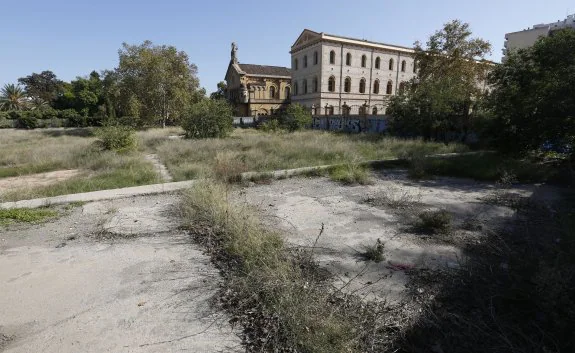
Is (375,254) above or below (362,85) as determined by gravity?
below

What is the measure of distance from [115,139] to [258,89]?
35407 mm

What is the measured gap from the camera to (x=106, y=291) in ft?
12.0

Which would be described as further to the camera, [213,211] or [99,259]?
[213,211]

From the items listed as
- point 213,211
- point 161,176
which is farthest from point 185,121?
point 213,211

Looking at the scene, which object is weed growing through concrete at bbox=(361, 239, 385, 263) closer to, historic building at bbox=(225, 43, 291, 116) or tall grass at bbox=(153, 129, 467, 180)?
tall grass at bbox=(153, 129, 467, 180)

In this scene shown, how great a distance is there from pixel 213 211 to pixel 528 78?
39.8ft

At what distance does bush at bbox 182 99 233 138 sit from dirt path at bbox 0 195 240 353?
16.4 metres

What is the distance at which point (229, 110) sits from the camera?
2284 cm

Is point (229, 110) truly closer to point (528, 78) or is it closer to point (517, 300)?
point (528, 78)

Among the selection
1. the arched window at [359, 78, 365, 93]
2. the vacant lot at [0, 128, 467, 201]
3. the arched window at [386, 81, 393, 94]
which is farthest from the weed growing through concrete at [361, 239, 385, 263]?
the arched window at [386, 81, 393, 94]

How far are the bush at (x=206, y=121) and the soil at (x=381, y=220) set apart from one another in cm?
1336

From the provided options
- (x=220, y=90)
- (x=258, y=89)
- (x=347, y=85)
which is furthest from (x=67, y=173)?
(x=220, y=90)

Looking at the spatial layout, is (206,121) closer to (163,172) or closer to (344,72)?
(163,172)

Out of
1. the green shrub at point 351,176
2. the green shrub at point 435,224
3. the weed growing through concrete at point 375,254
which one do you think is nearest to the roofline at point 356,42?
the green shrub at point 351,176
